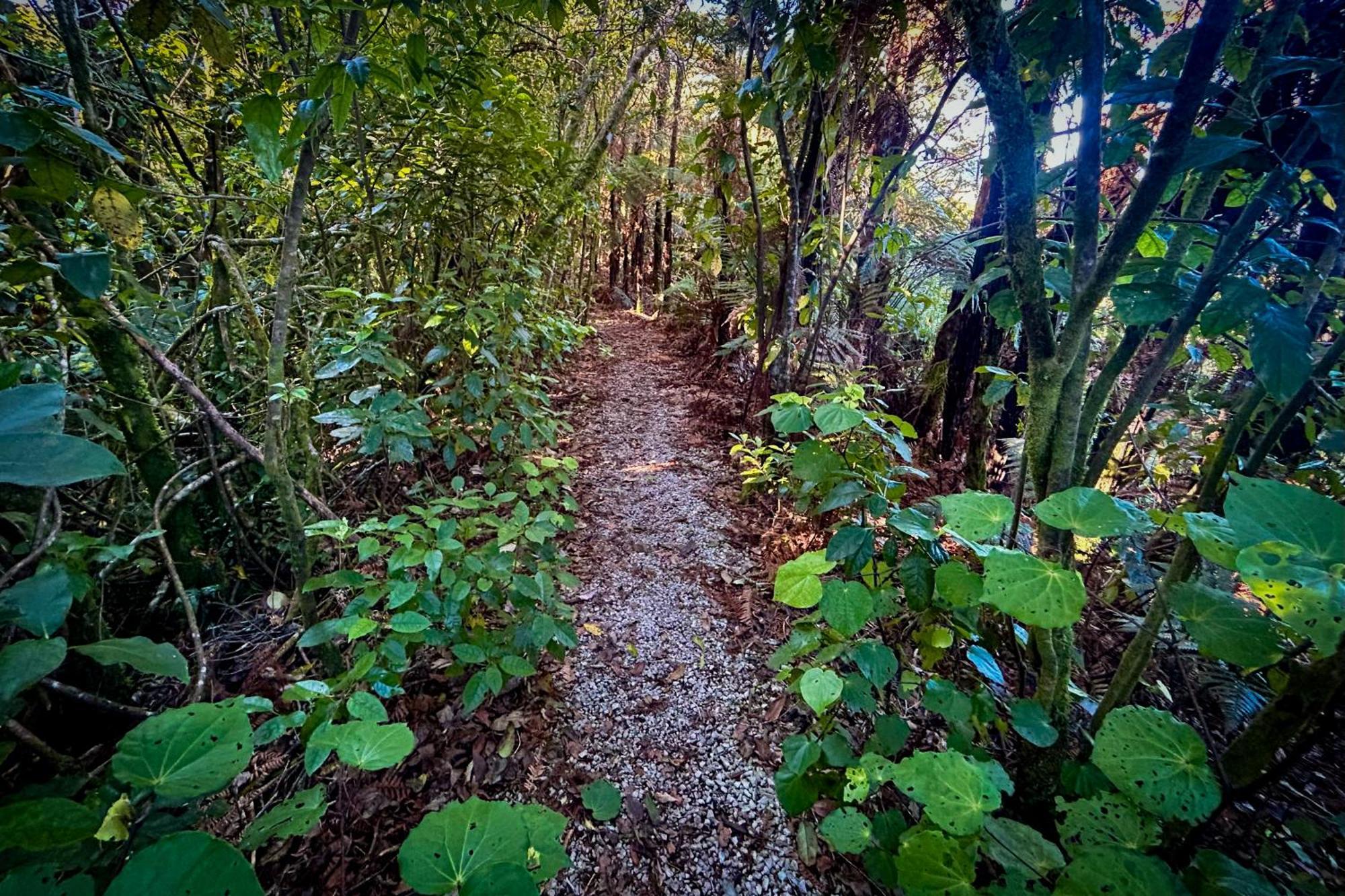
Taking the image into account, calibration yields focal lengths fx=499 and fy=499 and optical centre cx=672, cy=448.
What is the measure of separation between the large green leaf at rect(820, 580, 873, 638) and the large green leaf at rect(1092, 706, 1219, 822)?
0.53 meters

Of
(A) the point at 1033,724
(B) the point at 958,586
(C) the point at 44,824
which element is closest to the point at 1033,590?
(B) the point at 958,586

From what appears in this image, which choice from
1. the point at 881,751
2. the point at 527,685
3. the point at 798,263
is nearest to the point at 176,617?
the point at 527,685

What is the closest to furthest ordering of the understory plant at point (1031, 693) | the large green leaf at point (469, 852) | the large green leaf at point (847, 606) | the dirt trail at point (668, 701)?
1. the large green leaf at point (469, 852)
2. the understory plant at point (1031, 693)
3. the large green leaf at point (847, 606)
4. the dirt trail at point (668, 701)

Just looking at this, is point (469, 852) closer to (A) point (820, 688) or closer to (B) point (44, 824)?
(B) point (44, 824)

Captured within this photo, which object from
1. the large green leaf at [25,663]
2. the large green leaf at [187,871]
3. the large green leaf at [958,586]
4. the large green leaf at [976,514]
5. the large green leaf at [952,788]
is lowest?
the large green leaf at [952,788]

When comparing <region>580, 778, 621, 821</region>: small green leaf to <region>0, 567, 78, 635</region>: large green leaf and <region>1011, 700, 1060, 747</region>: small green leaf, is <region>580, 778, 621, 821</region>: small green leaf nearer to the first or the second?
<region>1011, 700, 1060, 747</region>: small green leaf

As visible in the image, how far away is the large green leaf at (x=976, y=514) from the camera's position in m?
1.17

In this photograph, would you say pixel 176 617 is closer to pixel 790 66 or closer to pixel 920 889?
pixel 920 889

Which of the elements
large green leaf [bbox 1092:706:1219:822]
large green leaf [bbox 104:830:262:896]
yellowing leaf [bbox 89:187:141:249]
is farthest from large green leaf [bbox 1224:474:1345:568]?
yellowing leaf [bbox 89:187:141:249]

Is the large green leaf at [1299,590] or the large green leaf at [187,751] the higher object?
the large green leaf at [1299,590]

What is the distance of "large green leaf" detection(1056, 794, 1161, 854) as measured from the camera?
1.01 metres

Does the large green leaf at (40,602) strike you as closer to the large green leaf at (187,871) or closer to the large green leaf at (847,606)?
the large green leaf at (187,871)

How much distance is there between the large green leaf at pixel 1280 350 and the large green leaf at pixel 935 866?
3.66 feet

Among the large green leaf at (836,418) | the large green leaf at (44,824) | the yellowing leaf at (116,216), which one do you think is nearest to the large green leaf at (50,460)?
the large green leaf at (44,824)
